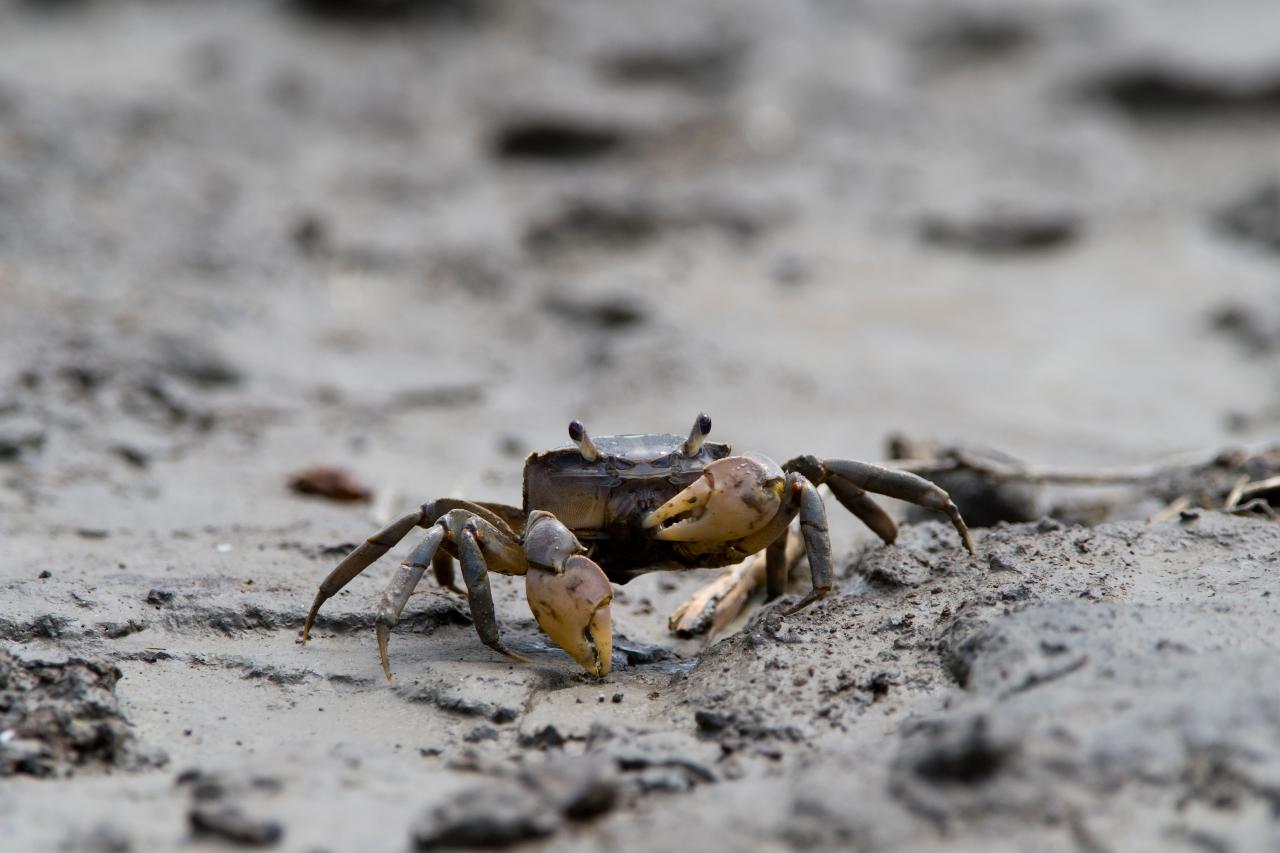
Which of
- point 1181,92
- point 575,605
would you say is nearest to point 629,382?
point 575,605

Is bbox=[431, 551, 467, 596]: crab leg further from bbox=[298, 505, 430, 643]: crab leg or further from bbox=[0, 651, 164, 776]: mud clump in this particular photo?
bbox=[0, 651, 164, 776]: mud clump

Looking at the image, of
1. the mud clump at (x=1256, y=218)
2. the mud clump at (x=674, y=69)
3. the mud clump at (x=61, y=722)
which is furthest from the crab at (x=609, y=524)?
the mud clump at (x=674, y=69)

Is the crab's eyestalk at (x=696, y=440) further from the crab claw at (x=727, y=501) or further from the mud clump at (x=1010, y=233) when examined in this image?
the mud clump at (x=1010, y=233)

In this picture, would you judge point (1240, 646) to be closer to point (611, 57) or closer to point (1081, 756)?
point (1081, 756)

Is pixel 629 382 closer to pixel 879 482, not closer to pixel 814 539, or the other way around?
pixel 879 482

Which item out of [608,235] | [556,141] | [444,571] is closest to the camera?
[444,571]

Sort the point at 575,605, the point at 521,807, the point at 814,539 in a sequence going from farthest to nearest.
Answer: the point at 814,539 → the point at 575,605 → the point at 521,807

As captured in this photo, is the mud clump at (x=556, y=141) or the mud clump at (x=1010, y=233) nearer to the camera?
the mud clump at (x=1010, y=233)
